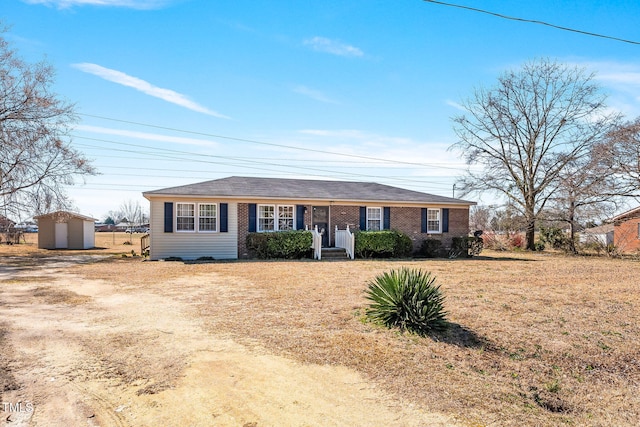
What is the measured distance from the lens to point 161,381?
4.41 m

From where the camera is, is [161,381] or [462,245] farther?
[462,245]

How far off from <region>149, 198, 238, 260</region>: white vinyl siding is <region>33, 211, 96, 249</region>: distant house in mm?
12236

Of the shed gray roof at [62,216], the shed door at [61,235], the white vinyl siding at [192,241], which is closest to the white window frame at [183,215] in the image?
the white vinyl siding at [192,241]

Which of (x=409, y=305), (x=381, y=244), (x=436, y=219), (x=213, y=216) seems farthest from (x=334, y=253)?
Answer: (x=409, y=305)

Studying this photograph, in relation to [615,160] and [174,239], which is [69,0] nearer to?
[174,239]

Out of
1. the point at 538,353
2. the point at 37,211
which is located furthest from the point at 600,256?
the point at 37,211

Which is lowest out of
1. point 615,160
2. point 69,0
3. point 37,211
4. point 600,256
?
point 600,256

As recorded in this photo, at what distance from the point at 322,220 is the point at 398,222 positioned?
3.92 metres

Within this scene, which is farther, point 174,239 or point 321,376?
point 174,239

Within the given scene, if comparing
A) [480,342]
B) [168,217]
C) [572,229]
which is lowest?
[480,342]

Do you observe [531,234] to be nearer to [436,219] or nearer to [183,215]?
[436,219]

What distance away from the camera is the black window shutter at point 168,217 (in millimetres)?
17703

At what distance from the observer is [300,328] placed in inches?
259

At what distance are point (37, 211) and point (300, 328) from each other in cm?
2061
